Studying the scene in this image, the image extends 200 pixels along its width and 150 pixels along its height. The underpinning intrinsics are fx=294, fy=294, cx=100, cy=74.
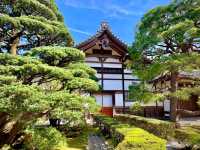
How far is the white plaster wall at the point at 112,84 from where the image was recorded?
2573 cm

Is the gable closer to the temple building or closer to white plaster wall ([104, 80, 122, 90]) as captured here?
the temple building

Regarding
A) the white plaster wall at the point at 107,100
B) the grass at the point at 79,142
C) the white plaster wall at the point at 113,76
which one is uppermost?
the white plaster wall at the point at 113,76

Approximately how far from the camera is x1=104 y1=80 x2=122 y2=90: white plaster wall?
2573cm

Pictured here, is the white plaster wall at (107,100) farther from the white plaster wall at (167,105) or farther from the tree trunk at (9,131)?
the tree trunk at (9,131)

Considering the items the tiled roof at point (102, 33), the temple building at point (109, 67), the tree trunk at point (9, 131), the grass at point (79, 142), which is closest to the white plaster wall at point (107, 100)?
the temple building at point (109, 67)

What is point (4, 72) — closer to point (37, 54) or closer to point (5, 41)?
point (37, 54)

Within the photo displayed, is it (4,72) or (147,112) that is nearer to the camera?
(4,72)

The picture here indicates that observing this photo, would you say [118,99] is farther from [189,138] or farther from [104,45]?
[189,138]

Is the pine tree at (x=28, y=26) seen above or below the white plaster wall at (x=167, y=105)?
above

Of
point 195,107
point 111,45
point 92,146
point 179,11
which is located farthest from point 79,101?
point 195,107

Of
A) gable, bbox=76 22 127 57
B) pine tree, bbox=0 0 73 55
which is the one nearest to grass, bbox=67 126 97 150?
pine tree, bbox=0 0 73 55

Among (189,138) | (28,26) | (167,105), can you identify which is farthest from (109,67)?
(28,26)

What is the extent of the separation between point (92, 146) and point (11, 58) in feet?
20.4

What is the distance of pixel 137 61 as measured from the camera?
59.0ft
